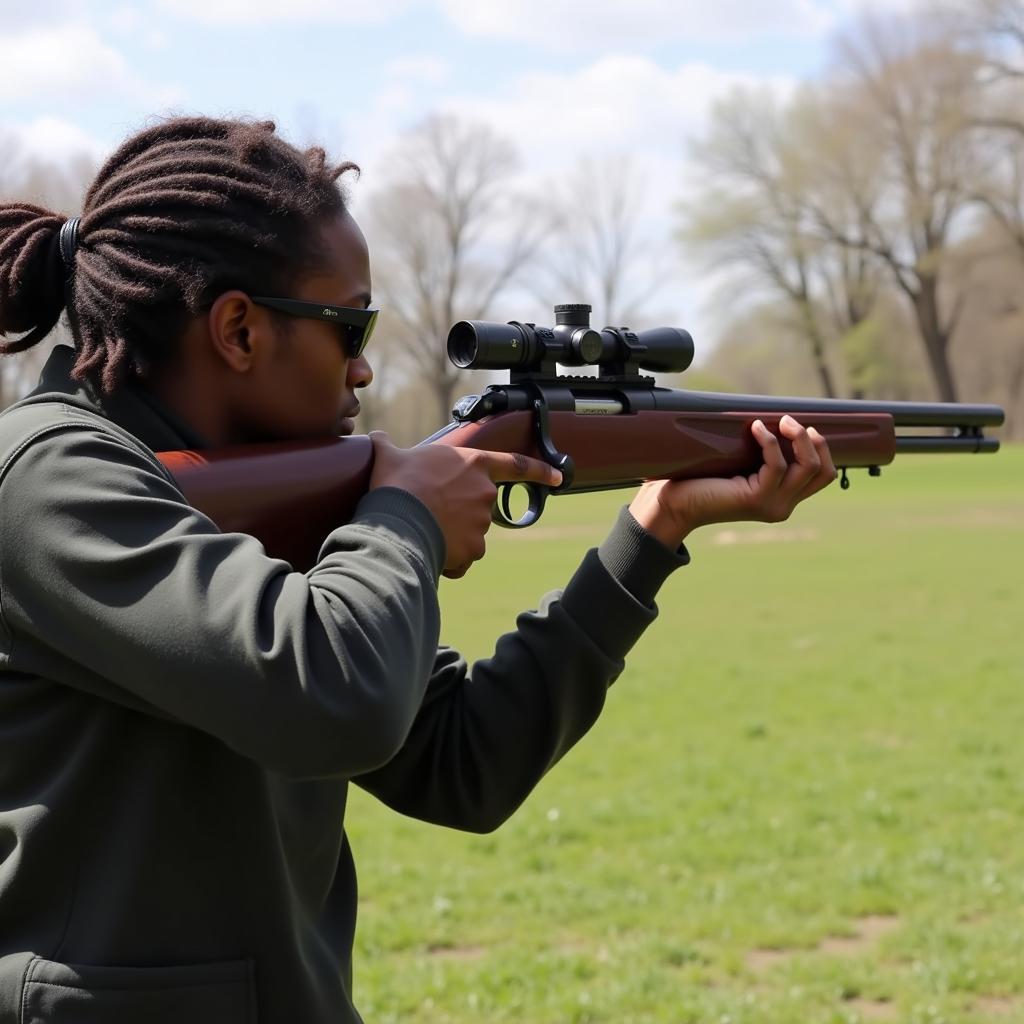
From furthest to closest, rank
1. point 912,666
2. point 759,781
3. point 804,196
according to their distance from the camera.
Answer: point 804,196 → point 912,666 → point 759,781

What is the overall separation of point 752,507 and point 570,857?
4121 millimetres

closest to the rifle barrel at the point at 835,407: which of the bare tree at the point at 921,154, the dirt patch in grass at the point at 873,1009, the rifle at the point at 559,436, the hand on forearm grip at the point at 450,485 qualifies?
the rifle at the point at 559,436

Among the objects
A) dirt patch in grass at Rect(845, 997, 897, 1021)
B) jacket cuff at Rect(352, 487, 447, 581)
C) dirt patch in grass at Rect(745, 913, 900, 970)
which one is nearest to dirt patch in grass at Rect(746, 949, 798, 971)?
dirt patch in grass at Rect(745, 913, 900, 970)

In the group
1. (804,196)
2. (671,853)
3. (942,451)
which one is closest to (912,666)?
(671,853)

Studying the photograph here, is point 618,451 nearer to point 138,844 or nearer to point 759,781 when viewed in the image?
point 138,844

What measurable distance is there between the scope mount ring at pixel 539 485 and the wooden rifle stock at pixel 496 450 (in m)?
0.03

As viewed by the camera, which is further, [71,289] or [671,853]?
[671,853]

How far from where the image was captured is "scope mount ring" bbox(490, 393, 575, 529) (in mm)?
2963

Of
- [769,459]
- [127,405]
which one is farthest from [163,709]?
[769,459]

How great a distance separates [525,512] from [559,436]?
14.7 inches

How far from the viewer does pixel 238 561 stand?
1.95 metres

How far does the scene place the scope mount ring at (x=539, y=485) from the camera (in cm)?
296

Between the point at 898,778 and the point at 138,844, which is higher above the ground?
the point at 138,844

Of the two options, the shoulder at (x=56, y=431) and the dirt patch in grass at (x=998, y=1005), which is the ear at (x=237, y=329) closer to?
the shoulder at (x=56, y=431)
